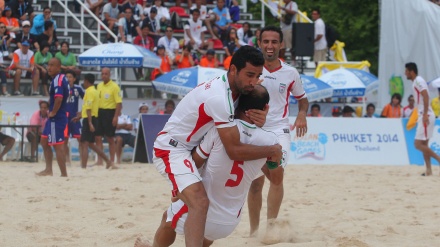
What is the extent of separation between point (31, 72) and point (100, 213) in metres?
11.3

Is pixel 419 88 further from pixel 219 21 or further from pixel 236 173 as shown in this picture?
pixel 219 21

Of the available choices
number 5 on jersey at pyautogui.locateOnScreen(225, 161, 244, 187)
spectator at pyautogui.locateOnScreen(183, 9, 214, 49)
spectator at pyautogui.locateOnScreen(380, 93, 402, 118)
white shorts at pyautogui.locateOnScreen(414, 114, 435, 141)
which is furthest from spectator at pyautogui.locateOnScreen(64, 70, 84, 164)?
number 5 on jersey at pyautogui.locateOnScreen(225, 161, 244, 187)

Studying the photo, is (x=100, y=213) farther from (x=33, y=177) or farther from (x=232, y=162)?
(x=33, y=177)

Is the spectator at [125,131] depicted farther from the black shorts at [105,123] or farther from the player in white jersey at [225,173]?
the player in white jersey at [225,173]

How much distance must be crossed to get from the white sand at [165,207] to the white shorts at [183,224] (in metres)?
1.14

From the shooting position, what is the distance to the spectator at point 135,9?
72.9ft

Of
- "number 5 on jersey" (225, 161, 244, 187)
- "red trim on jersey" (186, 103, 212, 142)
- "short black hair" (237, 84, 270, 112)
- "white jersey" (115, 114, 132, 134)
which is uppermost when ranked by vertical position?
"short black hair" (237, 84, 270, 112)

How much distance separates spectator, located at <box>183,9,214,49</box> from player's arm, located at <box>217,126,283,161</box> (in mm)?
16510

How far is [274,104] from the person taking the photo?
778cm

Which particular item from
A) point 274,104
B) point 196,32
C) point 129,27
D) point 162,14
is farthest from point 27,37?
point 274,104

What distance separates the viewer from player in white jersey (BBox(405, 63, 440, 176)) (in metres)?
14.2

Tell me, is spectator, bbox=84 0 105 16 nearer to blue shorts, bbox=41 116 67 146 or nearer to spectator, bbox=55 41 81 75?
spectator, bbox=55 41 81 75

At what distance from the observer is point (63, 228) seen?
798 centimetres

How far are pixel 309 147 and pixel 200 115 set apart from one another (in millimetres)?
12232
